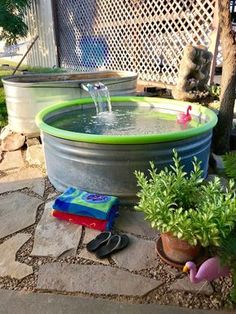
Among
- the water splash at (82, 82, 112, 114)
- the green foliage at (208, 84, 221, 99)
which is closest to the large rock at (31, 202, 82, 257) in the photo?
the water splash at (82, 82, 112, 114)

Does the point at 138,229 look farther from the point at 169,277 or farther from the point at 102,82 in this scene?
the point at 102,82

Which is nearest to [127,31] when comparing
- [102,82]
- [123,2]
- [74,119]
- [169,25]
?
[123,2]

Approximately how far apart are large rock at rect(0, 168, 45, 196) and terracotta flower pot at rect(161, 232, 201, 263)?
128cm

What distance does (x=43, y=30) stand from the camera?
31.7 ft

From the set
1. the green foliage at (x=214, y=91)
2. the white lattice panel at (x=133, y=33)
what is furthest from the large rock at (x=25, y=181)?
the white lattice panel at (x=133, y=33)

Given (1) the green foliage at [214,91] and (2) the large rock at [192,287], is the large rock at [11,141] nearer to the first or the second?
(2) the large rock at [192,287]

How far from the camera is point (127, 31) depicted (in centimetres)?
707

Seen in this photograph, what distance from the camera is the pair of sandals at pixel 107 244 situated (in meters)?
1.88

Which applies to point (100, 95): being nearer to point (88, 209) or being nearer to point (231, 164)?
point (88, 209)

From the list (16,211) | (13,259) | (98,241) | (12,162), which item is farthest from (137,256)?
(12,162)

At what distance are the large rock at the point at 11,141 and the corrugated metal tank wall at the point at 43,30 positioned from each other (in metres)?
6.46

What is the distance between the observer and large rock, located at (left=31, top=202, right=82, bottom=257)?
1916 millimetres

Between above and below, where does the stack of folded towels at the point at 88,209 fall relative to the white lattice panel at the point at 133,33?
below

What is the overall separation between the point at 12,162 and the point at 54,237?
5.15ft
